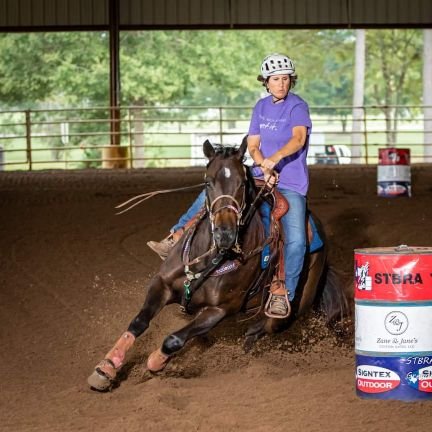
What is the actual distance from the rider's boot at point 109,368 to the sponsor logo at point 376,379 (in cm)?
160

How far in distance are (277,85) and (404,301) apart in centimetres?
191

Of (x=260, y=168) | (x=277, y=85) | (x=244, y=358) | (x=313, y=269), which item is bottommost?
(x=244, y=358)

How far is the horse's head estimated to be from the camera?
584cm

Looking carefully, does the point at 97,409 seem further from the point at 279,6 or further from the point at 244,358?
the point at 279,6

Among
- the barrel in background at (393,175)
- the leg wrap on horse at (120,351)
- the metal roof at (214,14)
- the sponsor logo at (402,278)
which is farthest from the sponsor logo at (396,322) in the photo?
the metal roof at (214,14)

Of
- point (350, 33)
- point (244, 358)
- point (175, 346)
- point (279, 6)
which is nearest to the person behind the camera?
point (175, 346)

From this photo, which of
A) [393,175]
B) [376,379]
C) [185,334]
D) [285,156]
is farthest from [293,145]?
[393,175]

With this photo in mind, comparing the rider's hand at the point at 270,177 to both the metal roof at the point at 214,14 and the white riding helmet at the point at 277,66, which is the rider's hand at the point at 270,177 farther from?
the metal roof at the point at 214,14

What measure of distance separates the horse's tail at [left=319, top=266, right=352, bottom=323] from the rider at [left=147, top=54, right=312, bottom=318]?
108 cm

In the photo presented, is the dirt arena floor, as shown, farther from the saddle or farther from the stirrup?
the saddle

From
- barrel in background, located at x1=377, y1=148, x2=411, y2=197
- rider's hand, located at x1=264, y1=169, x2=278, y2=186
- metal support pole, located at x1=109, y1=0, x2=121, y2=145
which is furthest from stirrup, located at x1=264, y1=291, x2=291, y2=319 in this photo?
metal support pole, located at x1=109, y1=0, x2=121, y2=145

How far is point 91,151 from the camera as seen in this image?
3725 centimetres

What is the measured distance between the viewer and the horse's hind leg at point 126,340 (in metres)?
6.21

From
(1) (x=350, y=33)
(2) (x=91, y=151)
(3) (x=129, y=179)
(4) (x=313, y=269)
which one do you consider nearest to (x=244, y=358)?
(4) (x=313, y=269)
